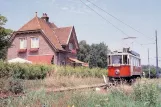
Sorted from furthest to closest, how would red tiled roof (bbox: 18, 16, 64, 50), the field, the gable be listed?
the gable, red tiled roof (bbox: 18, 16, 64, 50), the field

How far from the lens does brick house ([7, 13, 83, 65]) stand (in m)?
41.1

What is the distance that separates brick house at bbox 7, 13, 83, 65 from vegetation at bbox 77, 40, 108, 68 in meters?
24.6

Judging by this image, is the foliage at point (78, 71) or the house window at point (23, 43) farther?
the house window at point (23, 43)

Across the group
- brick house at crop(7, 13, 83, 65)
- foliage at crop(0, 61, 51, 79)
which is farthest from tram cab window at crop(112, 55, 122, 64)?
brick house at crop(7, 13, 83, 65)

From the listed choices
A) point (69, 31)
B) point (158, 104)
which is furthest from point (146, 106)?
point (69, 31)

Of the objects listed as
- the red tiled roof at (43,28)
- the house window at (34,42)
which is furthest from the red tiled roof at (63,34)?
the house window at (34,42)

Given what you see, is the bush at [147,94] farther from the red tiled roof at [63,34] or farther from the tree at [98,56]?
the tree at [98,56]

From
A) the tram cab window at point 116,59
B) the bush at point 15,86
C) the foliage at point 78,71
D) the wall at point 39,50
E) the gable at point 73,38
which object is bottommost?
the bush at point 15,86

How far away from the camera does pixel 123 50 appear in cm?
2506

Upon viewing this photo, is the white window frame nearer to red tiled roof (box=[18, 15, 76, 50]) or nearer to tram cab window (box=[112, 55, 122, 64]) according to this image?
red tiled roof (box=[18, 15, 76, 50])

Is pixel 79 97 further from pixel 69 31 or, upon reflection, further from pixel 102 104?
pixel 69 31

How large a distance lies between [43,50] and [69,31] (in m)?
5.99

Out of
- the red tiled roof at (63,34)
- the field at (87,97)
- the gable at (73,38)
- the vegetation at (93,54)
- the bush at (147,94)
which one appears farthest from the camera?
the vegetation at (93,54)

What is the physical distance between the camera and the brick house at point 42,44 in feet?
135
